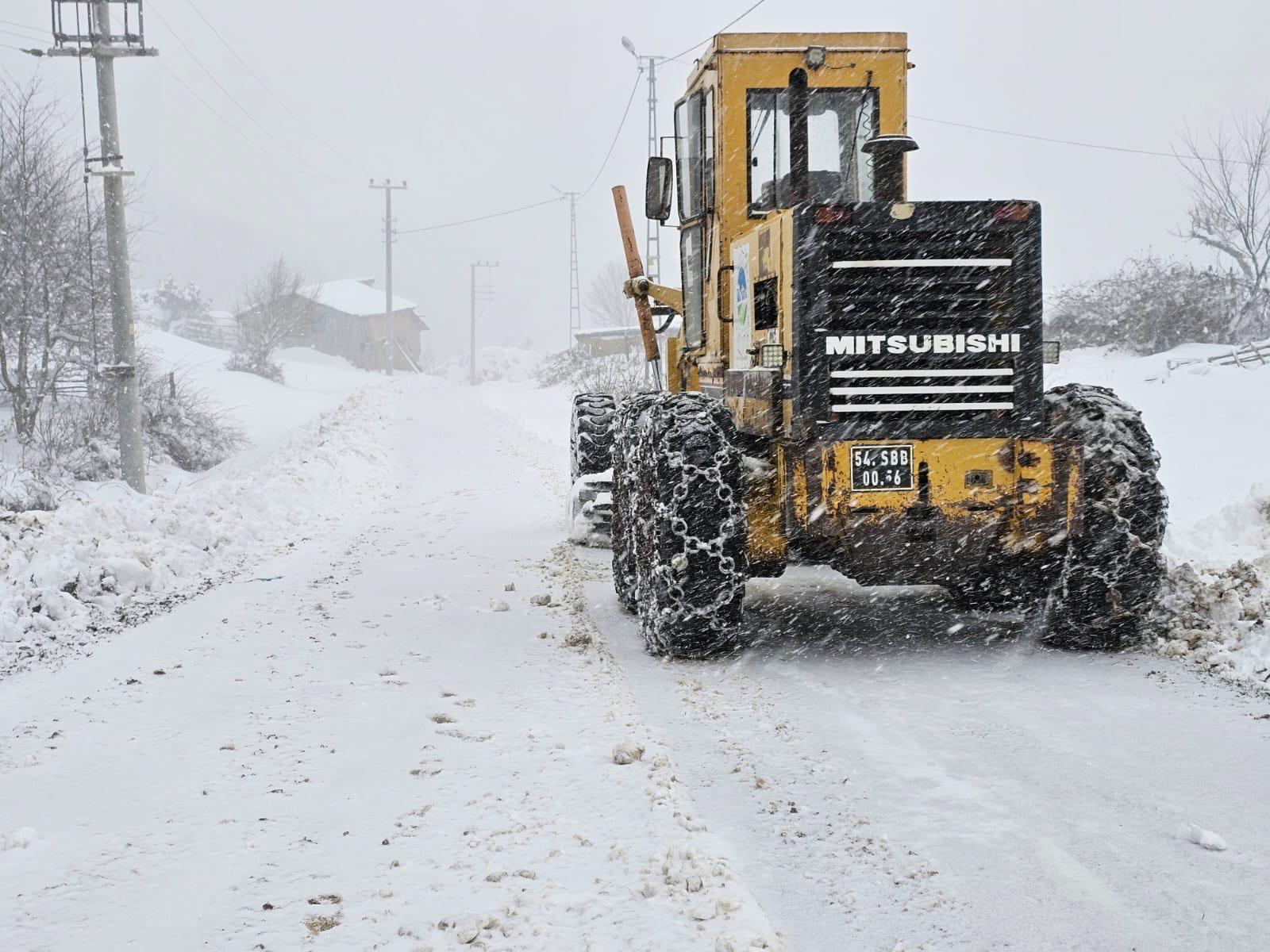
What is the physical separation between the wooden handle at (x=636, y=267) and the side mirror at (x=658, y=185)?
228cm

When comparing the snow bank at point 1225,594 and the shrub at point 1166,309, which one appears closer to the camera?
the snow bank at point 1225,594

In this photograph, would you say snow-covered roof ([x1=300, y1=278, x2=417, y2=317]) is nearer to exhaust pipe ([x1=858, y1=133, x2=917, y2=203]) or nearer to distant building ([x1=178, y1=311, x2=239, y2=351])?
distant building ([x1=178, y1=311, x2=239, y2=351])

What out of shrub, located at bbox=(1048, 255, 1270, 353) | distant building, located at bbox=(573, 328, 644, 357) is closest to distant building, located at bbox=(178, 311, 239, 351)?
distant building, located at bbox=(573, 328, 644, 357)

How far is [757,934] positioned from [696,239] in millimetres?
5851

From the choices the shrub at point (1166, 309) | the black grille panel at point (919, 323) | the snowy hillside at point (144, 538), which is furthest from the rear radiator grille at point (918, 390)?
the shrub at point (1166, 309)

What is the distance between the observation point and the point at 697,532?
20.2ft

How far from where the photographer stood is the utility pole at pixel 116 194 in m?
15.6

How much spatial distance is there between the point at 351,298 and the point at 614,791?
102425 mm

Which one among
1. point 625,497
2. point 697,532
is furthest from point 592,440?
point 697,532

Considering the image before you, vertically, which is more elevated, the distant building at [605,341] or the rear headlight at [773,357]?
the distant building at [605,341]

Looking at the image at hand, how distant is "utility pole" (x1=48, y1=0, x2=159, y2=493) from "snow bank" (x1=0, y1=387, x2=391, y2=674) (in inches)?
92.3

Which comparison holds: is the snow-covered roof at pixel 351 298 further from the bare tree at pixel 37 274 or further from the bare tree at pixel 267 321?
the bare tree at pixel 37 274

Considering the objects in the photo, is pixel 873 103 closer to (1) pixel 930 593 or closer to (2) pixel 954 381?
(2) pixel 954 381

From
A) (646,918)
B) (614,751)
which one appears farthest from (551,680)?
(646,918)
